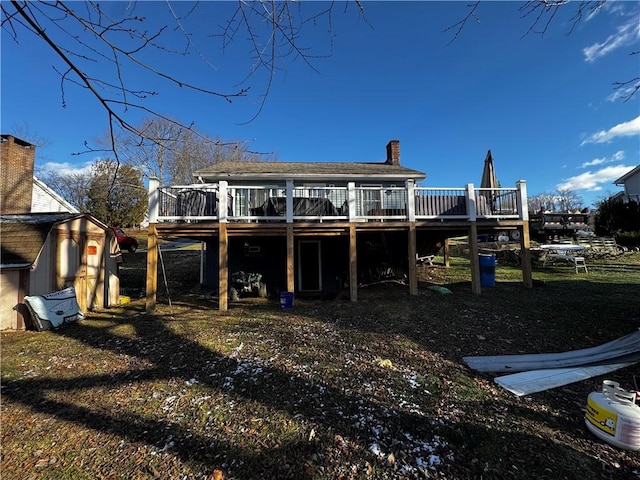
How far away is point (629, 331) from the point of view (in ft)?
19.3

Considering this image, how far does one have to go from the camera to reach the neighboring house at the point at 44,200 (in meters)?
17.5

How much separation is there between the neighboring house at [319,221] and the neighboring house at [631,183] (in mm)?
21779

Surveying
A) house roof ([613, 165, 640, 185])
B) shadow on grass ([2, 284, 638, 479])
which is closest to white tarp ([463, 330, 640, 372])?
shadow on grass ([2, 284, 638, 479])

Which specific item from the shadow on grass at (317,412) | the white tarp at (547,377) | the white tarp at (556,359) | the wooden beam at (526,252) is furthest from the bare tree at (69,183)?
→ the white tarp at (547,377)

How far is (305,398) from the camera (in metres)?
3.83

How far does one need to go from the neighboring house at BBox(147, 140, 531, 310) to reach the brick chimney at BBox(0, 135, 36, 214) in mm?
6692

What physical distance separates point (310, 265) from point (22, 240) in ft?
27.3

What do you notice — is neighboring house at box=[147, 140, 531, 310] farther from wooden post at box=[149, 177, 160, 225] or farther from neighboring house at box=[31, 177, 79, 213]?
neighboring house at box=[31, 177, 79, 213]

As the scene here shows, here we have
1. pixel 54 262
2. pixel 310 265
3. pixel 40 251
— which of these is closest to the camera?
pixel 40 251

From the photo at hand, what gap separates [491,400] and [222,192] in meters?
7.64

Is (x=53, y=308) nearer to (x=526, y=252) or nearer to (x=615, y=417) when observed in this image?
(x=615, y=417)

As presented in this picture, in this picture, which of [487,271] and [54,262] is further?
[487,271]

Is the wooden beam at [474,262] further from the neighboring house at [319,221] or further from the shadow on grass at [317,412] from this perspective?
the shadow on grass at [317,412]

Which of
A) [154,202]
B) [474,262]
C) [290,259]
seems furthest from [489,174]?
[154,202]
